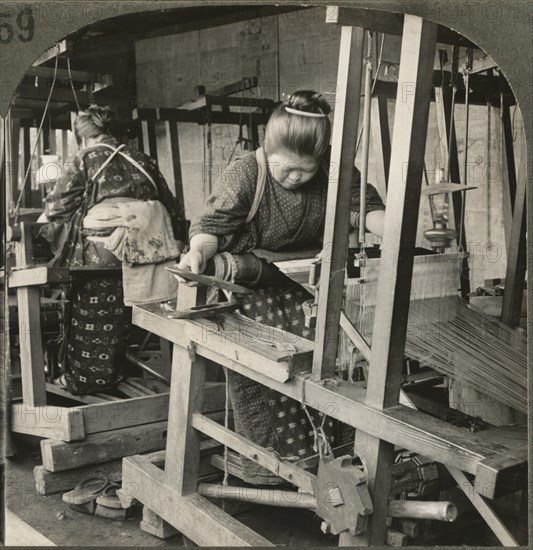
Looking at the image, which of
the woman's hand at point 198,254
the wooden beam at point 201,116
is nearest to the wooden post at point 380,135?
the woman's hand at point 198,254

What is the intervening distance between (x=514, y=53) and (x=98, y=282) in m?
2.49

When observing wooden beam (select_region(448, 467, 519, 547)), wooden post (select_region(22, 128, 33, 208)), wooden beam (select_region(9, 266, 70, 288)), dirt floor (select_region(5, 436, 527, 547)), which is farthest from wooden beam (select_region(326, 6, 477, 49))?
wooden post (select_region(22, 128, 33, 208))

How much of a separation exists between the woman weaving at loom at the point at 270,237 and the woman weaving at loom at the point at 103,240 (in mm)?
1126

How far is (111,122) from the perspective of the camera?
3578mm

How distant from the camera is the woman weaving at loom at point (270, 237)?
2.37m

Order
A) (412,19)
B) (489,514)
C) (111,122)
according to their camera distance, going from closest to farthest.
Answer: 1. (412,19)
2. (489,514)
3. (111,122)

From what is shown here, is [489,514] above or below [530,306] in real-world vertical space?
below

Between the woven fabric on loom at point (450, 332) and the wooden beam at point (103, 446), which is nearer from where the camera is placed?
the woven fabric on loom at point (450, 332)

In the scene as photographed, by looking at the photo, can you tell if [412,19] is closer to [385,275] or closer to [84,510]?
[385,275]

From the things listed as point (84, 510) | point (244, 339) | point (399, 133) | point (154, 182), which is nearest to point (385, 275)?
point (399, 133)

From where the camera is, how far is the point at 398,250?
1739mm

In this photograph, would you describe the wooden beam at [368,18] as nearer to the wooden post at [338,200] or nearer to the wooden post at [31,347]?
the wooden post at [338,200]

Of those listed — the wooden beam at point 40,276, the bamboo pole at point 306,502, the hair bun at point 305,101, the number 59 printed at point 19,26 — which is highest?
the number 59 printed at point 19,26

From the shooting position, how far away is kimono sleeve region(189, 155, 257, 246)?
7.96 feet
